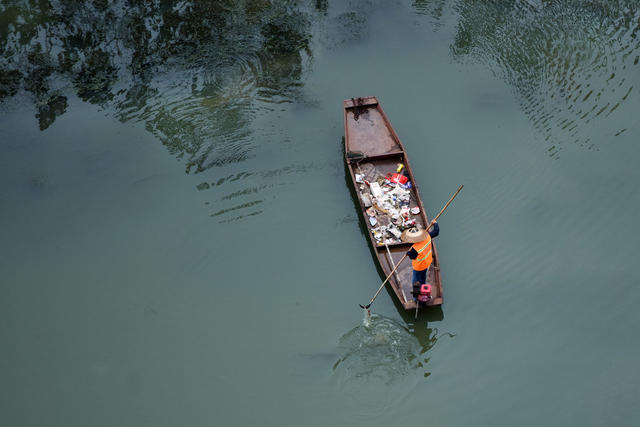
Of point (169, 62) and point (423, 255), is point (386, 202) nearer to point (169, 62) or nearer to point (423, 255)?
point (423, 255)

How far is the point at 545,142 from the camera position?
11453mm

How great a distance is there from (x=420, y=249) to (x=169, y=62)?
8.08 m

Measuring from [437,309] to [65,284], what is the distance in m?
6.41

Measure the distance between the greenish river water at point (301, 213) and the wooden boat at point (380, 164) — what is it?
0.41 meters

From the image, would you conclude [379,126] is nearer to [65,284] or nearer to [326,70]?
[326,70]

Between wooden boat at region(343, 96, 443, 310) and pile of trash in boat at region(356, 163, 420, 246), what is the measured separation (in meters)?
0.03

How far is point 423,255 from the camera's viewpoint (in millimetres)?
8625

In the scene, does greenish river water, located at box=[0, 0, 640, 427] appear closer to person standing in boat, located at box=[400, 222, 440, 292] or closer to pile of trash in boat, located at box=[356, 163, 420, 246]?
pile of trash in boat, located at box=[356, 163, 420, 246]

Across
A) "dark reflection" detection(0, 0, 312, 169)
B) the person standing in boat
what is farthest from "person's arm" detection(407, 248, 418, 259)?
"dark reflection" detection(0, 0, 312, 169)

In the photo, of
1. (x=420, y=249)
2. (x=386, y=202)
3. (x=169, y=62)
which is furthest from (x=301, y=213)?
(x=169, y=62)

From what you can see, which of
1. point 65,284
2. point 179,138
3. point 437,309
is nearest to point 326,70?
point 179,138

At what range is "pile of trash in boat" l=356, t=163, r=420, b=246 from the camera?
32.9 feet

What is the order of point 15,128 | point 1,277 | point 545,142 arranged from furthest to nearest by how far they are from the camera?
1. point 15,128
2. point 545,142
3. point 1,277

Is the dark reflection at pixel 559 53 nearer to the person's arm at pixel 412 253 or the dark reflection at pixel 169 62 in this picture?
the dark reflection at pixel 169 62
